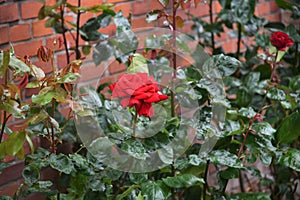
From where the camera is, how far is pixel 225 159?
149 cm

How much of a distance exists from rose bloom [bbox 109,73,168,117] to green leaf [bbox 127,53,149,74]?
0.68 feet

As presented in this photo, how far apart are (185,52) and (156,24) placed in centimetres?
47

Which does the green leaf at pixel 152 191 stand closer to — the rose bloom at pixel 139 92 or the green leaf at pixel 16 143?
the rose bloom at pixel 139 92

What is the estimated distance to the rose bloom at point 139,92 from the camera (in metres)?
1.21

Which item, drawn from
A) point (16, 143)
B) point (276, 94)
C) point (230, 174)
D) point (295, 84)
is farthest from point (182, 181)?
point (295, 84)

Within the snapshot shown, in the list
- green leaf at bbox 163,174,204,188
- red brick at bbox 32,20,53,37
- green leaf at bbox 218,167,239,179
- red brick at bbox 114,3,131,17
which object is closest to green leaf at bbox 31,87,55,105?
green leaf at bbox 163,174,204,188

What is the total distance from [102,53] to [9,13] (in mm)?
347

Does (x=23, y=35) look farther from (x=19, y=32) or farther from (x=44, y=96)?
(x=44, y=96)

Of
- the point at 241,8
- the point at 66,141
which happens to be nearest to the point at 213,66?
the point at 66,141

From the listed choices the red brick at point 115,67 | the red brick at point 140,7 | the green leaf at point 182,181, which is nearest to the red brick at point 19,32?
the red brick at point 115,67

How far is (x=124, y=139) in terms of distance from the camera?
1353mm

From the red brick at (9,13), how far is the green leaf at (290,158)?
938 mm

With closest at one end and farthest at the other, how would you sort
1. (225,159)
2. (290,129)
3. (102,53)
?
(225,159), (290,129), (102,53)

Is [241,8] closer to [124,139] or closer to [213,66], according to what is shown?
[213,66]
